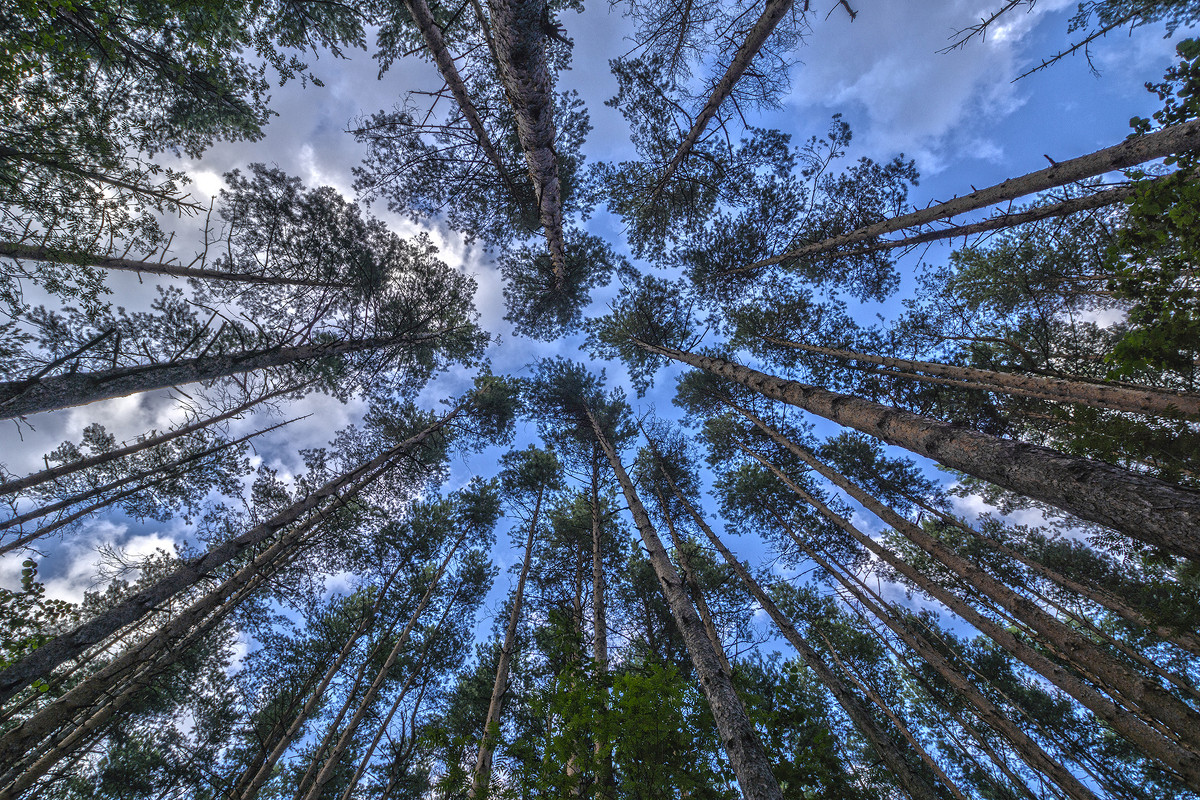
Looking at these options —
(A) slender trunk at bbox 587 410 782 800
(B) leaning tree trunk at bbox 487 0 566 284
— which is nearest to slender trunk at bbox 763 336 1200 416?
(A) slender trunk at bbox 587 410 782 800

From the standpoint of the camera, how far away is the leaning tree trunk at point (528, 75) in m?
4.02

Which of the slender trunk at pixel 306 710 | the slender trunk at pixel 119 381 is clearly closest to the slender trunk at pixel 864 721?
the slender trunk at pixel 306 710

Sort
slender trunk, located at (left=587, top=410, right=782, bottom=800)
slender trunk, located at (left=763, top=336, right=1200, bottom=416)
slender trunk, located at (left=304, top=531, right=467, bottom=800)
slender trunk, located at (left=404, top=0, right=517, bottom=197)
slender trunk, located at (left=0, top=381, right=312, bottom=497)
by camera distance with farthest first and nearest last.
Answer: slender trunk, located at (left=0, top=381, right=312, bottom=497), slender trunk, located at (left=304, top=531, right=467, bottom=800), slender trunk, located at (left=404, top=0, right=517, bottom=197), slender trunk, located at (left=763, top=336, right=1200, bottom=416), slender trunk, located at (left=587, top=410, right=782, bottom=800)

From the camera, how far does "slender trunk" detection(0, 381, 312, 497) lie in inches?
264

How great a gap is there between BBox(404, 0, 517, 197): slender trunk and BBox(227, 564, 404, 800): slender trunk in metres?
9.18

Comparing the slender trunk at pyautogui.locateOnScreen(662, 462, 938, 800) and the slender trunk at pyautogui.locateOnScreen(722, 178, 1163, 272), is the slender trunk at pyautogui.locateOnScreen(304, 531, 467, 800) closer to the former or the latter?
the slender trunk at pyautogui.locateOnScreen(662, 462, 938, 800)

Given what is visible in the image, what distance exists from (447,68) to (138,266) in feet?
27.6

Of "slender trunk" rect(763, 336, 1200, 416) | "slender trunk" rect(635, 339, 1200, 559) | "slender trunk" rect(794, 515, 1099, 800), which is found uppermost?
"slender trunk" rect(763, 336, 1200, 416)

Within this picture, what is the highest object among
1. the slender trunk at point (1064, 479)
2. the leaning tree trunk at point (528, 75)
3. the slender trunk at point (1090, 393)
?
the leaning tree trunk at point (528, 75)

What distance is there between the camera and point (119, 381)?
5852 mm

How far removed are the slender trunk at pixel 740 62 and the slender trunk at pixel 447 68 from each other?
319cm

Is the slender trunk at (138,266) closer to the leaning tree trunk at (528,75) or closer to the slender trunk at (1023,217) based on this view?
the leaning tree trunk at (528,75)

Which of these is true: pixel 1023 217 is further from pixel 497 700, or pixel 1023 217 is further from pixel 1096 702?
pixel 497 700

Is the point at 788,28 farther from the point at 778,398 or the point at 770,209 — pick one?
the point at 778,398
